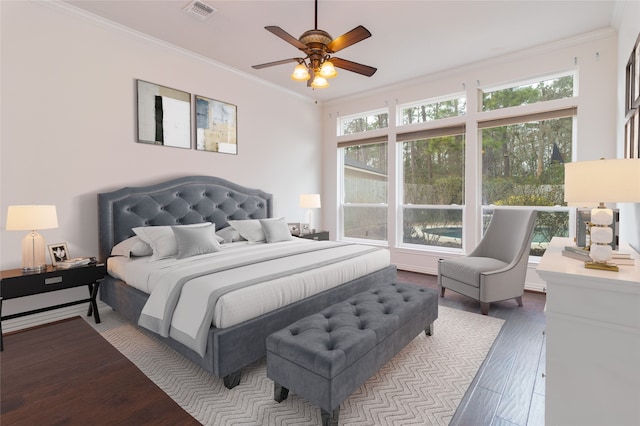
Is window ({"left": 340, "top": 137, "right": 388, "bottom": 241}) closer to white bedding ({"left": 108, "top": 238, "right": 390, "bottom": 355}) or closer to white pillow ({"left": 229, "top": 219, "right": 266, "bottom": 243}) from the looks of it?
white bedding ({"left": 108, "top": 238, "right": 390, "bottom": 355})

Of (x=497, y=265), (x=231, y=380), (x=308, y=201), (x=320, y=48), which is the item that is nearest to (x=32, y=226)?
(x=231, y=380)

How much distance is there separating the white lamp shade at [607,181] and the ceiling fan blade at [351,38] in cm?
169

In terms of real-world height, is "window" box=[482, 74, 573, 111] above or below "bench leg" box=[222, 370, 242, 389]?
above

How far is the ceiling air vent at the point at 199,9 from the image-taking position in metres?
3.04

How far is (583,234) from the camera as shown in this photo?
2115 millimetres

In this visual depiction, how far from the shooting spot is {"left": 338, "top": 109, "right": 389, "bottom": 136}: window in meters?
5.60

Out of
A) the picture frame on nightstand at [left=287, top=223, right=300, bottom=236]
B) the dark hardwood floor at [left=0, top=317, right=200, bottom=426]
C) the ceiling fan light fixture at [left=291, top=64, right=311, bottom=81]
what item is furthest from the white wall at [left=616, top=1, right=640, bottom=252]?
the picture frame on nightstand at [left=287, top=223, right=300, bottom=236]

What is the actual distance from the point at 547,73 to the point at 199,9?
4.31m

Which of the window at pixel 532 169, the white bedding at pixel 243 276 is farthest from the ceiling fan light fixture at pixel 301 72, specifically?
the window at pixel 532 169

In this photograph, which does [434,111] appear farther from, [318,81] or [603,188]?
[603,188]

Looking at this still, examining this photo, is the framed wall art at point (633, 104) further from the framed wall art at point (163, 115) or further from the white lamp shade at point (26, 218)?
the white lamp shade at point (26, 218)

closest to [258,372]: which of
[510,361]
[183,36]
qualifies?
[510,361]

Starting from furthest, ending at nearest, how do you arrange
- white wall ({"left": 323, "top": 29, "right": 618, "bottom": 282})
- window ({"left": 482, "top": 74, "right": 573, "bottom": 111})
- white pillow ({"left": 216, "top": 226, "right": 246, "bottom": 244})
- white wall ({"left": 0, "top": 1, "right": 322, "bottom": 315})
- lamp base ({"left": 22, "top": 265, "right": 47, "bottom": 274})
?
white pillow ({"left": 216, "top": 226, "right": 246, "bottom": 244})
window ({"left": 482, "top": 74, "right": 573, "bottom": 111})
white wall ({"left": 323, "top": 29, "right": 618, "bottom": 282})
white wall ({"left": 0, "top": 1, "right": 322, "bottom": 315})
lamp base ({"left": 22, "top": 265, "right": 47, "bottom": 274})

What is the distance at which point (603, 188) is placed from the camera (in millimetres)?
1438
